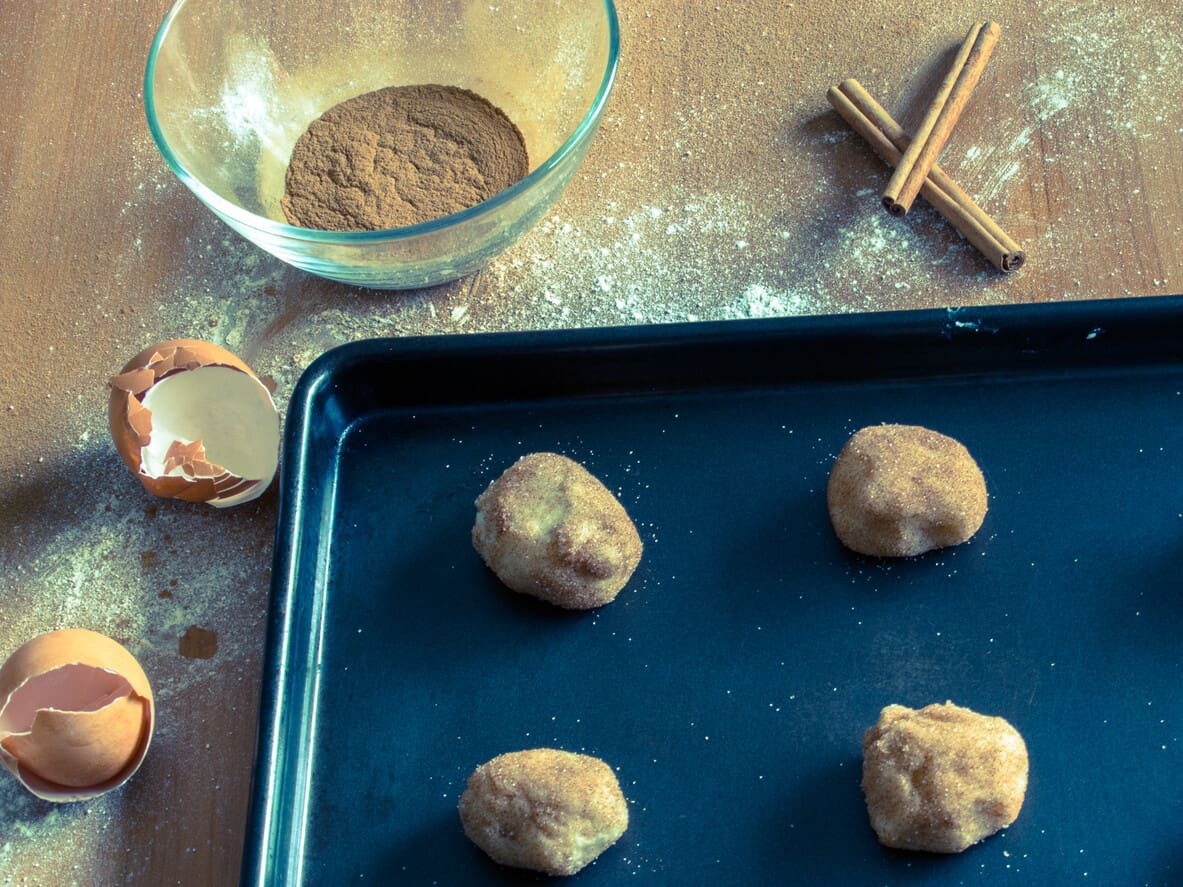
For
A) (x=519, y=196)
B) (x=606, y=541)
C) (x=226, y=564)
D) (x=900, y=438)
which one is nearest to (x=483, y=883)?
(x=606, y=541)

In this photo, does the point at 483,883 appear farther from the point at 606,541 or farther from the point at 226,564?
the point at 226,564

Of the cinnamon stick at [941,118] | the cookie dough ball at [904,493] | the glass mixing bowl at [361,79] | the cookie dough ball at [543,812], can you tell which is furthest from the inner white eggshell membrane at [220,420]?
the cinnamon stick at [941,118]

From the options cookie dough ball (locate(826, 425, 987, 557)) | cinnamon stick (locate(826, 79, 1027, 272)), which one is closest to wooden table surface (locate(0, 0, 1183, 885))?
cinnamon stick (locate(826, 79, 1027, 272))

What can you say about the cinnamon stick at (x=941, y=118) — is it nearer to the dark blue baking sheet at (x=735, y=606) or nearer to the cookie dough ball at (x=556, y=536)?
the dark blue baking sheet at (x=735, y=606)

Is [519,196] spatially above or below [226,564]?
above

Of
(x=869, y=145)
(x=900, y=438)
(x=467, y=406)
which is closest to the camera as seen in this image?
(x=900, y=438)

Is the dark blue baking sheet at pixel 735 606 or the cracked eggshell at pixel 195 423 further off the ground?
the cracked eggshell at pixel 195 423

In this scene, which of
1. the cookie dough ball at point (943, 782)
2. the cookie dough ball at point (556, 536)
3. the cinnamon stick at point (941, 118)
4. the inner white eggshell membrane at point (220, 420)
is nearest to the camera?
the cookie dough ball at point (943, 782)
